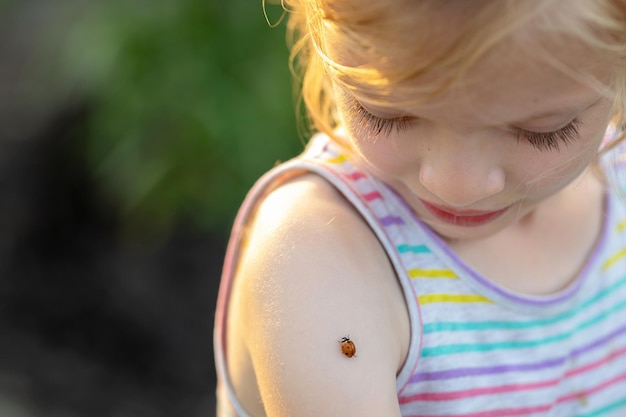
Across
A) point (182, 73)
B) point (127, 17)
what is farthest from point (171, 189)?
point (127, 17)

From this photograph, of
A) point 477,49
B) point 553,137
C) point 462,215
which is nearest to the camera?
point 477,49

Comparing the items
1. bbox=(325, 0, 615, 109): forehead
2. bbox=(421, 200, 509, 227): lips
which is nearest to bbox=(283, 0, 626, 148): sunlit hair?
bbox=(325, 0, 615, 109): forehead

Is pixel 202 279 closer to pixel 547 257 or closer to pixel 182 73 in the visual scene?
pixel 182 73

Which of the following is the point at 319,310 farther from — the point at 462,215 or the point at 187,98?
the point at 187,98

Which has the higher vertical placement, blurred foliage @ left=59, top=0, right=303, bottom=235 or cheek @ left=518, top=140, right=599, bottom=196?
blurred foliage @ left=59, top=0, right=303, bottom=235

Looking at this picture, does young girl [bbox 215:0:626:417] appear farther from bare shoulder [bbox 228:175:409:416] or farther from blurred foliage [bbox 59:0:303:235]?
blurred foliage [bbox 59:0:303:235]

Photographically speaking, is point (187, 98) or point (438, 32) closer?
point (438, 32)

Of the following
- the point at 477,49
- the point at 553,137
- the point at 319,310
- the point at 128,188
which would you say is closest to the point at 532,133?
the point at 553,137
